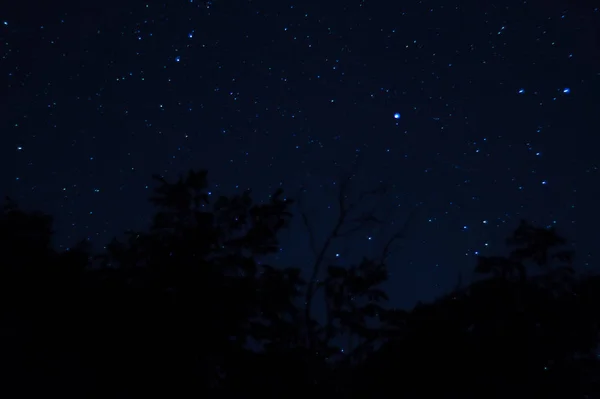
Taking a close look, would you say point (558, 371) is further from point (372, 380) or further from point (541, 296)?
point (372, 380)

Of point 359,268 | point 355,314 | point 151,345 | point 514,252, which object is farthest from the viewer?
point 359,268

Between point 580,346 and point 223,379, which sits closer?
point 223,379

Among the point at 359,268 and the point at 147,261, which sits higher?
the point at 359,268

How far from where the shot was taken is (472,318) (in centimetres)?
367

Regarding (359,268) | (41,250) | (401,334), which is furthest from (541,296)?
(41,250)

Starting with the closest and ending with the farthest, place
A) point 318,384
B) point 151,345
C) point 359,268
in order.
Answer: point 151,345
point 318,384
point 359,268

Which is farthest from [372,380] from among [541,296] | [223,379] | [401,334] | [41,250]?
[41,250]

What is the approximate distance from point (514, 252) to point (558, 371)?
43.5 inches

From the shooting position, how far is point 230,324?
2.96m

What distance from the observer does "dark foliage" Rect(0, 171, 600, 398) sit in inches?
111

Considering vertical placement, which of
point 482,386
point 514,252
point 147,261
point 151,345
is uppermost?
point 514,252

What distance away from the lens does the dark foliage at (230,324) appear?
2.81 meters

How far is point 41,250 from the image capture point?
3.35 meters

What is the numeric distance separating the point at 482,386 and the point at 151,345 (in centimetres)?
235
